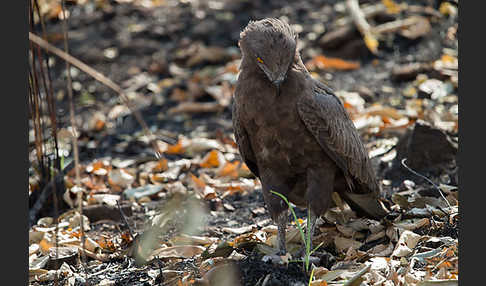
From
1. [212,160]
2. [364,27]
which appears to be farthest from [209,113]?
[364,27]

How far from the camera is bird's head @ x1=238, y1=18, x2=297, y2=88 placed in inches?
135

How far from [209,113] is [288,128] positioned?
3651 mm

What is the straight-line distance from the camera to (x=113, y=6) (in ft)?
31.9

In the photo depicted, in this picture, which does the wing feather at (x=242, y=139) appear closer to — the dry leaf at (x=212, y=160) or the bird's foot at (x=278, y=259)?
the bird's foot at (x=278, y=259)

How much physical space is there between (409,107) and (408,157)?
1460 millimetres

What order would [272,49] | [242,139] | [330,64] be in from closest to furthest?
[272,49] < [242,139] < [330,64]

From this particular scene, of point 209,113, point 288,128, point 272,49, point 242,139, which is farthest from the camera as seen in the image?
point 209,113

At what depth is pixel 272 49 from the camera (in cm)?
343

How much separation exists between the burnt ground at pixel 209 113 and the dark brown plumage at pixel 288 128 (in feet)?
1.37

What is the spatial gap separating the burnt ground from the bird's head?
92cm

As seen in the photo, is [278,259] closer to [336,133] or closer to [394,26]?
[336,133]

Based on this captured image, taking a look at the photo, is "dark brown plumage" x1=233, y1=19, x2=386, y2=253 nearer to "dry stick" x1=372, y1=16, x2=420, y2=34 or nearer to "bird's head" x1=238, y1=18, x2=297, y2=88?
"bird's head" x1=238, y1=18, x2=297, y2=88

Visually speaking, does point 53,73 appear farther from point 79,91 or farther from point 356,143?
point 356,143

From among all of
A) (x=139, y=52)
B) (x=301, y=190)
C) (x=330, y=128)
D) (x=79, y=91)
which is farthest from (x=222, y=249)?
(x=139, y=52)
